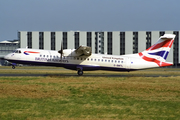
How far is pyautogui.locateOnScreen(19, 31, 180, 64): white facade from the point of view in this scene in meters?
84.2

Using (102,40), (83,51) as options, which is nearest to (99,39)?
(102,40)

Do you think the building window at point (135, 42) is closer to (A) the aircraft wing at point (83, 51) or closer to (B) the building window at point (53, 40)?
(B) the building window at point (53, 40)

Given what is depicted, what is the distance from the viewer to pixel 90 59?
3359cm

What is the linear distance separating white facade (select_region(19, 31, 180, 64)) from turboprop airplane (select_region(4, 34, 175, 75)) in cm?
5065

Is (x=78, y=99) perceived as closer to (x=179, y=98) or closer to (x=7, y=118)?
(x=7, y=118)

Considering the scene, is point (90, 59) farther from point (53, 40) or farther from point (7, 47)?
point (7, 47)

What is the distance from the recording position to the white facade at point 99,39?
276ft

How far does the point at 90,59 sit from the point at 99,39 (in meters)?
53.9

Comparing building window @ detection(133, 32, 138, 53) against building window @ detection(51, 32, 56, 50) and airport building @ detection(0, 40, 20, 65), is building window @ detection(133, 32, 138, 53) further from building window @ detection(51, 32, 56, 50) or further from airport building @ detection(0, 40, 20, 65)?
airport building @ detection(0, 40, 20, 65)

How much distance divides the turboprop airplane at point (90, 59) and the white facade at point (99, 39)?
50655mm

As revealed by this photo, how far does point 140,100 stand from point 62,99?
534 centimetres

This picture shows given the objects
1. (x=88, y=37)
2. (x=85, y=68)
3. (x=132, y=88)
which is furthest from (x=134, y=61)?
(x=88, y=37)

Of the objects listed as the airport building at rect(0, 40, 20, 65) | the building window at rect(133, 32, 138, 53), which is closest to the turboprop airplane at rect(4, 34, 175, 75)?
the building window at rect(133, 32, 138, 53)

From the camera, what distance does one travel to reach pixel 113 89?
2039 centimetres
